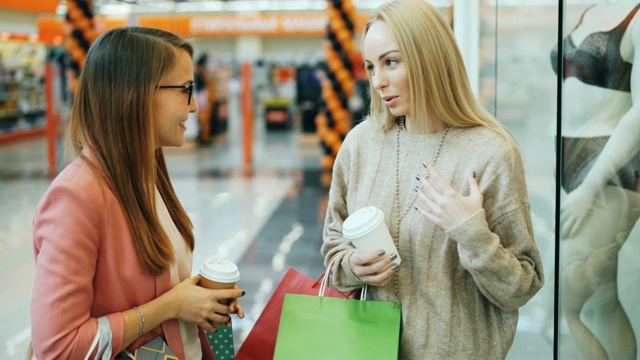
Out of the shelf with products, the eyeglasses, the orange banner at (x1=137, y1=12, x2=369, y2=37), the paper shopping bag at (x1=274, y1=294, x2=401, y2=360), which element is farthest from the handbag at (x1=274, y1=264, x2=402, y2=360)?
the orange banner at (x1=137, y1=12, x2=369, y2=37)

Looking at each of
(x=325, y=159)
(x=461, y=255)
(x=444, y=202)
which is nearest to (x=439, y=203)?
(x=444, y=202)

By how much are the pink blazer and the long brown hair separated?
31mm

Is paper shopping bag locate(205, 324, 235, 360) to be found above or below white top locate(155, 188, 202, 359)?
below

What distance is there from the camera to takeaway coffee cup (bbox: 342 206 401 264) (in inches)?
55.1

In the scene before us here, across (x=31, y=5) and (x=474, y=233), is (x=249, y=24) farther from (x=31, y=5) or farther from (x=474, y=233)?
(x=474, y=233)

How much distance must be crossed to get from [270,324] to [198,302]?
0.72 feet

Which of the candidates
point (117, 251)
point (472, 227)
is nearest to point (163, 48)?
point (117, 251)

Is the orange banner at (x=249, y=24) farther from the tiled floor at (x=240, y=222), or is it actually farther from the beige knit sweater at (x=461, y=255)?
the beige knit sweater at (x=461, y=255)

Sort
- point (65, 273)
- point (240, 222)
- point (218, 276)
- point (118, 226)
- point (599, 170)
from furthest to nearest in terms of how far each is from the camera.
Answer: point (240, 222) < point (599, 170) < point (218, 276) < point (118, 226) < point (65, 273)

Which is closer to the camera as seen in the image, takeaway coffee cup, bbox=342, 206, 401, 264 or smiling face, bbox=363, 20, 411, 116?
takeaway coffee cup, bbox=342, 206, 401, 264

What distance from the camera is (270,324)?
5.24 ft

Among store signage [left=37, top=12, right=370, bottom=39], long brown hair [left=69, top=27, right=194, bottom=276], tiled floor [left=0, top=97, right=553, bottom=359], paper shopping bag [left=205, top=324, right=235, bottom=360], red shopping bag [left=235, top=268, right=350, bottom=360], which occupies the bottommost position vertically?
tiled floor [left=0, top=97, right=553, bottom=359]

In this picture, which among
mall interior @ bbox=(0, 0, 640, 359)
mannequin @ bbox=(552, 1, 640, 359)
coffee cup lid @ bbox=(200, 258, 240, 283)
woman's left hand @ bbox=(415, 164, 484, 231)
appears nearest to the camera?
woman's left hand @ bbox=(415, 164, 484, 231)

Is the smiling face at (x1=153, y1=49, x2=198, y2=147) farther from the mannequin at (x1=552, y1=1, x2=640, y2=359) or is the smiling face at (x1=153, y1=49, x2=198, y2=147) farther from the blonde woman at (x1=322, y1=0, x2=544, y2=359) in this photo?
the mannequin at (x1=552, y1=1, x2=640, y2=359)
